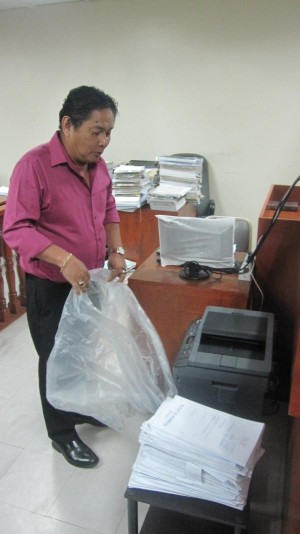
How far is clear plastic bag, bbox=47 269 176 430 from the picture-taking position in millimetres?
→ 1384

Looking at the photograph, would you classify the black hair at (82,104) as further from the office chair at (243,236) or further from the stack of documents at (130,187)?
the stack of documents at (130,187)

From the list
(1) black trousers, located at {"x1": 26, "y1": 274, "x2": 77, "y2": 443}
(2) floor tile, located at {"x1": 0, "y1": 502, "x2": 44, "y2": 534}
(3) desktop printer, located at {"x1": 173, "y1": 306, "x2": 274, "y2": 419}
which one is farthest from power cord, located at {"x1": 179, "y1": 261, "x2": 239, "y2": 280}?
(2) floor tile, located at {"x1": 0, "y1": 502, "x2": 44, "y2": 534}

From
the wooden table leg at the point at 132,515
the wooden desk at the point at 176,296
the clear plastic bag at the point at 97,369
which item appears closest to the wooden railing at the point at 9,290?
the wooden desk at the point at 176,296

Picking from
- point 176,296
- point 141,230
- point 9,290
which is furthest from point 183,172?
point 176,296

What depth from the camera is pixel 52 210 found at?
1357 mm

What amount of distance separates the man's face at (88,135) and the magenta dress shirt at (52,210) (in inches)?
1.4

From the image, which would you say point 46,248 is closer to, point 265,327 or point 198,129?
point 265,327

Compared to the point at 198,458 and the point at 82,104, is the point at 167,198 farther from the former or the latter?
the point at 198,458

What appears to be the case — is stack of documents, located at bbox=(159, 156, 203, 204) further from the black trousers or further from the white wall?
the black trousers

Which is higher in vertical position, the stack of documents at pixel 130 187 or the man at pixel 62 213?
the man at pixel 62 213

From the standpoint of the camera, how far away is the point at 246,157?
12.0ft

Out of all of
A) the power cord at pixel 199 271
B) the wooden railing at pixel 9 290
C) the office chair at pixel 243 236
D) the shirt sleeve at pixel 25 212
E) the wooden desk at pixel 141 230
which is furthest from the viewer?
the wooden desk at pixel 141 230

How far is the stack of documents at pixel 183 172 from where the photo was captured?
3.38 meters

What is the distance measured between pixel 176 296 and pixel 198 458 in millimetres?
840
